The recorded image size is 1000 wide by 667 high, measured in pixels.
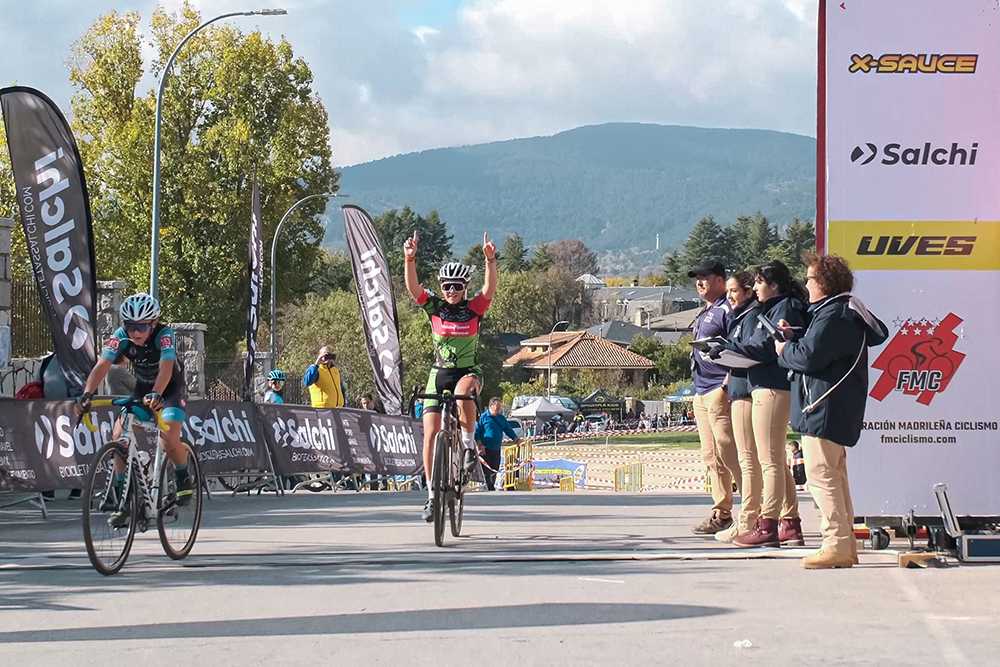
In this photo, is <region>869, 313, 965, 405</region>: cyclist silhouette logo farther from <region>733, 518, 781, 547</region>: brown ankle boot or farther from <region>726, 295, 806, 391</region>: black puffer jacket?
<region>733, 518, 781, 547</region>: brown ankle boot

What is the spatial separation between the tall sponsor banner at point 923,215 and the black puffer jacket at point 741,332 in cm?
111

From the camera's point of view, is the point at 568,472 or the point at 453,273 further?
the point at 568,472

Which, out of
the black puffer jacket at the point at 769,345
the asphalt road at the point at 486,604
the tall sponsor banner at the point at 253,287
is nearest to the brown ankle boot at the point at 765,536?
the asphalt road at the point at 486,604

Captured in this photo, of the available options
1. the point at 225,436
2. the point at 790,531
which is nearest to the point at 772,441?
the point at 790,531

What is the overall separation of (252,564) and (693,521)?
498 centimetres

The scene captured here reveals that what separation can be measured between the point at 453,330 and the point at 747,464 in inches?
94.0

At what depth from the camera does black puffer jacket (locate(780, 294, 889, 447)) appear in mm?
9688

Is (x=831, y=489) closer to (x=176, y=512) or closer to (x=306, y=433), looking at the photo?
(x=176, y=512)

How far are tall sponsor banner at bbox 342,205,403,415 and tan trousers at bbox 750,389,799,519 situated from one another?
51.1 feet

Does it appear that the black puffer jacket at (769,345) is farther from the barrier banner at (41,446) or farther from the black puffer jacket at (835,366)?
the barrier banner at (41,446)

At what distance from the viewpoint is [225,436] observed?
778 inches

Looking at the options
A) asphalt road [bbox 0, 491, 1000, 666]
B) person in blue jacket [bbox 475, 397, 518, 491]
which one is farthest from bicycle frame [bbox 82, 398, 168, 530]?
person in blue jacket [bbox 475, 397, 518, 491]

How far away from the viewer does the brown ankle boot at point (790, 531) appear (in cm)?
1137

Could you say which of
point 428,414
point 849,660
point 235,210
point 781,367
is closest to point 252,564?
point 428,414
